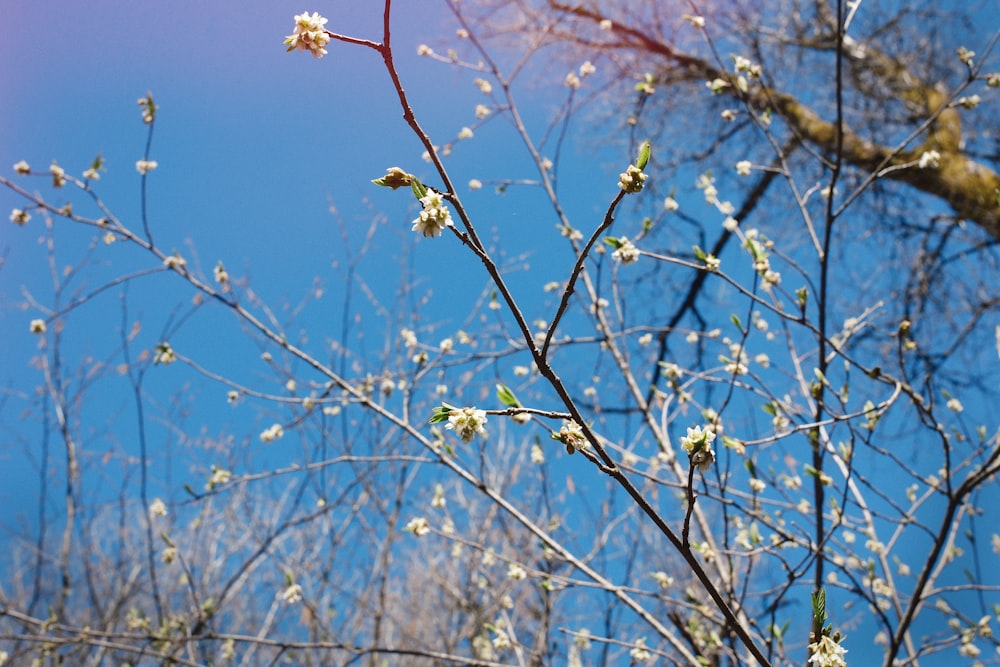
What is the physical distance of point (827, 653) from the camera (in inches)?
41.3

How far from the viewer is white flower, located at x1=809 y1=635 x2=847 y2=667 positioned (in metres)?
1.03

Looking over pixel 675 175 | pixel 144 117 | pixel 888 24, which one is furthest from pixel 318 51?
pixel 888 24

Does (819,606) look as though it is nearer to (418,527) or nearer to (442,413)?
(442,413)

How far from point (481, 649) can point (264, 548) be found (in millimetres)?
1669

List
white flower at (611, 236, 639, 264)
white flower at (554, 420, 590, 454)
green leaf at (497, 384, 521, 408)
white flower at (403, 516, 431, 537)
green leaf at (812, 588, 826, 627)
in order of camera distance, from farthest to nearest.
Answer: white flower at (403, 516, 431, 537), white flower at (611, 236, 639, 264), green leaf at (497, 384, 521, 408), white flower at (554, 420, 590, 454), green leaf at (812, 588, 826, 627)

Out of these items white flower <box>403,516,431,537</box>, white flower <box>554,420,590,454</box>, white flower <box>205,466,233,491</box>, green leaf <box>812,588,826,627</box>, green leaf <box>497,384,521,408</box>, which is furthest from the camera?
white flower <box>205,466,233,491</box>

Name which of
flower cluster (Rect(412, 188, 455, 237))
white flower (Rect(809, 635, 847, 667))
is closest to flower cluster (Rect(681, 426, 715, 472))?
white flower (Rect(809, 635, 847, 667))

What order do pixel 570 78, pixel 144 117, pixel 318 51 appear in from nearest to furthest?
1. pixel 318 51
2. pixel 144 117
3. pixel 570 78

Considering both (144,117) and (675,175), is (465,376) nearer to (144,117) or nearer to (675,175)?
(144,117)

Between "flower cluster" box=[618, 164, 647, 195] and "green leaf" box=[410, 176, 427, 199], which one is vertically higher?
"flower cluster" box=[618, 164, 647, 195]

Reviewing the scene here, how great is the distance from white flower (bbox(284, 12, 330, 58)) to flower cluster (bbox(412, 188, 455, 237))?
38cm

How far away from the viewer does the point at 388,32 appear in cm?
99

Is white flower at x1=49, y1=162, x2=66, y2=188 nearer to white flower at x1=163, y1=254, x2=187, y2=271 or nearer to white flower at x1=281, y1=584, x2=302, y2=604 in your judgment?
white flower at x1=163, y1=254, x2=187, y2=271

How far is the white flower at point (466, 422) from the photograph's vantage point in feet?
3.74
